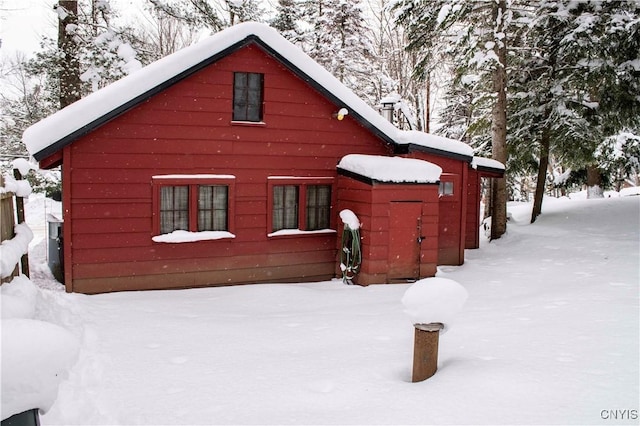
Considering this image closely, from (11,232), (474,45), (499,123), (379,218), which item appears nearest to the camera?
(11,232)

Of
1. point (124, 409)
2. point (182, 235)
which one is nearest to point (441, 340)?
point (124, 409)

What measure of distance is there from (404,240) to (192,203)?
14.7ft

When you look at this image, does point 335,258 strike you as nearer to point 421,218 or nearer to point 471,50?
point 421,218

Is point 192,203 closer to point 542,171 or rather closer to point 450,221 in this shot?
point 450,221

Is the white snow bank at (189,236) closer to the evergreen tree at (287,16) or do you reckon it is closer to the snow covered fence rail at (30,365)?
the snow covered fence rail at (30,365)

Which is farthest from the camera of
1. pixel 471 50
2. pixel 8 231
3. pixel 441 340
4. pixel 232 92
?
pixel 471 50

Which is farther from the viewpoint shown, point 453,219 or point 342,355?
point 453,219

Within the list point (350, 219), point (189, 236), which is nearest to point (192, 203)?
point (189, 236)

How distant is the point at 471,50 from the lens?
14.3m

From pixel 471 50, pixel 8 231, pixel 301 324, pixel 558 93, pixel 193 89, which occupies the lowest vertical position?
pixel 301 324

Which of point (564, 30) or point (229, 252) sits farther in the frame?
point (564, 30)

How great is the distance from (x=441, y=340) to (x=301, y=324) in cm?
213

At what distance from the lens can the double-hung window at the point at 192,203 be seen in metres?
9.41

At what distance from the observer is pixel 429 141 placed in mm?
12141
